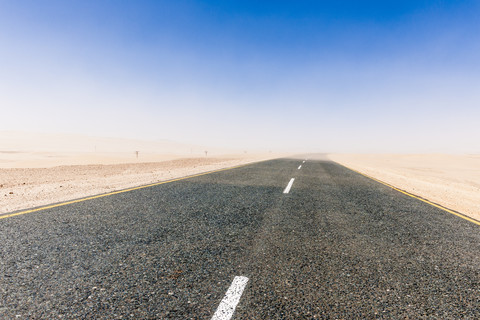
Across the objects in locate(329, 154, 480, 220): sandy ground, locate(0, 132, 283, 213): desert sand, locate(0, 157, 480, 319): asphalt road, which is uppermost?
locate(0, 132, 283, 213): desert sand

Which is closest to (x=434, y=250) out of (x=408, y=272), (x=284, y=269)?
(x=408, y=272)

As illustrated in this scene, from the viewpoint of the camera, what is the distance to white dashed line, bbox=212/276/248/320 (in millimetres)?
2063

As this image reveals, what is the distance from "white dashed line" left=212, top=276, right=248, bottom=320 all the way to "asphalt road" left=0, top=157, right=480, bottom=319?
56 mm

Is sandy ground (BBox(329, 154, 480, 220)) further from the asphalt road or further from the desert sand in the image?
the desert sand

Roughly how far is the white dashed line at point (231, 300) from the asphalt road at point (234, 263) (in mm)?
56

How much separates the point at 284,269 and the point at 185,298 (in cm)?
120

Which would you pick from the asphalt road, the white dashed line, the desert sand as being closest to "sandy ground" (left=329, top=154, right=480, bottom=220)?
the asphalt road

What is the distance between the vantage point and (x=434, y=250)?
373 cm

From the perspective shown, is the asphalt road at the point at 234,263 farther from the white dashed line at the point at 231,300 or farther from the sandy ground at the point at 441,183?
the sandy ground at the point at 441,183

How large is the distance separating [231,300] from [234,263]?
77 cm

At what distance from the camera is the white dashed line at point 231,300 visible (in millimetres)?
2063

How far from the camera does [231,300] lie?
2.26 metres

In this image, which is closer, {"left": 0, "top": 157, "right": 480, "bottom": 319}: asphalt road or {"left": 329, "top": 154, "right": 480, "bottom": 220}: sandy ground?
{"left": 0, "top": 157, "right": 480, "bottom": 319}: asphalt road

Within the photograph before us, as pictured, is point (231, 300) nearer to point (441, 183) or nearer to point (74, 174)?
point (74, 174)
